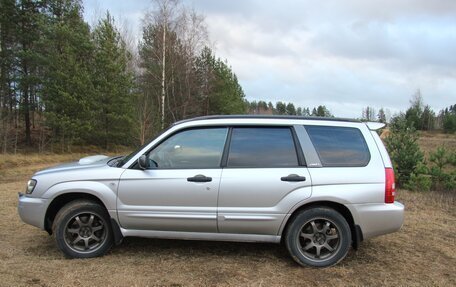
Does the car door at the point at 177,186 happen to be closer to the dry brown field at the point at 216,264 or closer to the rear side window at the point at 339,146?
the dry brown field at the point at 216,264

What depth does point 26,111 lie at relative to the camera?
83.2 feet

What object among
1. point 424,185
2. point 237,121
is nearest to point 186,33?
point 424,185

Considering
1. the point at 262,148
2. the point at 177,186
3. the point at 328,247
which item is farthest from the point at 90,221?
the point at 328,247

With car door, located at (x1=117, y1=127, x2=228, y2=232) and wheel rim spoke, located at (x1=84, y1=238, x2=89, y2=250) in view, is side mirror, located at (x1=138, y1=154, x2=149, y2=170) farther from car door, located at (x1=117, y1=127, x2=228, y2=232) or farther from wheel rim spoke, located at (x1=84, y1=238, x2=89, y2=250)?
wheel rim spoke, located at (x1=84, y1=238, x2=89, y2=250)

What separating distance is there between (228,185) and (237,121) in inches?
33.4

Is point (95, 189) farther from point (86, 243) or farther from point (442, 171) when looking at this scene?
point (442, 171)

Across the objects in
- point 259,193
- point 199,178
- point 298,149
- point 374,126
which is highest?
point 374,126

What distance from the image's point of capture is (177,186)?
4.89 m

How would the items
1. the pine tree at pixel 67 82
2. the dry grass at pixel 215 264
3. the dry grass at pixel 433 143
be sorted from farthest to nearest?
1. the pine tree at pixel 67 82
2. the dry grass at pixel 433 143
3. the dry grass at pixel 215 264

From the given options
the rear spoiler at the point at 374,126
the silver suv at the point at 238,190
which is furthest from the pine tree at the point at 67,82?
the rear spoiler at the point at 374,126

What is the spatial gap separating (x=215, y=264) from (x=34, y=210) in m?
2.35

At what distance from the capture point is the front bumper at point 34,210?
200 inches

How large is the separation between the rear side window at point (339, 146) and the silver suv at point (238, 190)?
0.04ft

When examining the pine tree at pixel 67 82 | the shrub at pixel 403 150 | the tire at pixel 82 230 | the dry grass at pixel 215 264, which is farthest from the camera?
the pine tree at pixel 67 82
